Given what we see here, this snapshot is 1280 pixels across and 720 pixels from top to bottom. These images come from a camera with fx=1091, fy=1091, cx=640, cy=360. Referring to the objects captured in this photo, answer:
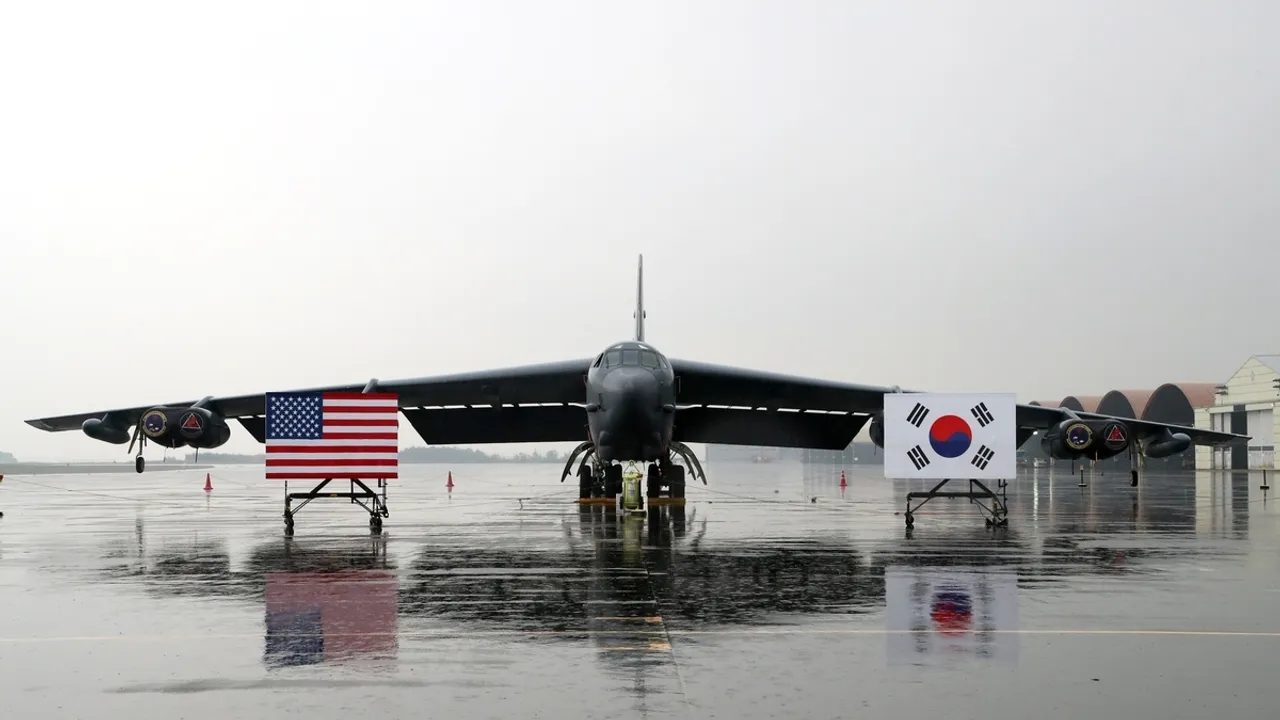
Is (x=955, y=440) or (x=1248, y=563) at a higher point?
(x=955, y=440)

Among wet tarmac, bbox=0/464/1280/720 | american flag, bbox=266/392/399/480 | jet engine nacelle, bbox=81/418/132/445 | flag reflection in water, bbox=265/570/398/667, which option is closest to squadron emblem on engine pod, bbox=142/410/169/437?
jet engine nacelle, bbox=81/418/132/445

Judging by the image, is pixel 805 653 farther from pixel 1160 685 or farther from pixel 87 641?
pixel 87 641

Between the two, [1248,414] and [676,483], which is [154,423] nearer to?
[676,483]

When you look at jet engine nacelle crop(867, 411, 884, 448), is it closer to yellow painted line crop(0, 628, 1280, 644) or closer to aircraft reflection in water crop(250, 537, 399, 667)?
aircraft reflection in water crop(250, 537, 399, 667)

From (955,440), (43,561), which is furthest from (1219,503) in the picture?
(43,561)

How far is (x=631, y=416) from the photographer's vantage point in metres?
23.2

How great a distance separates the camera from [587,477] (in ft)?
95.3

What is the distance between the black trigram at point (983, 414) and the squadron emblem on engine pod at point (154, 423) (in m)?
18.6

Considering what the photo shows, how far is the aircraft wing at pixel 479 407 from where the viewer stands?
2809 cm

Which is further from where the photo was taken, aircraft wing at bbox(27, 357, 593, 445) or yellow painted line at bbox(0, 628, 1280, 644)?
aircraft wing at bbox(27, 357, 593, 445)

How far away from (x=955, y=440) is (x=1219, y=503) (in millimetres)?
13223

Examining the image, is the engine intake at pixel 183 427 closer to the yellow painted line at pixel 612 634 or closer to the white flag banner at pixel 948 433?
the white flag banner at pixel 948 433

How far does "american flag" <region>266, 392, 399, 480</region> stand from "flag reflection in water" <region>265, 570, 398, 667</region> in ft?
23.3

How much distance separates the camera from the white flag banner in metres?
20.1
